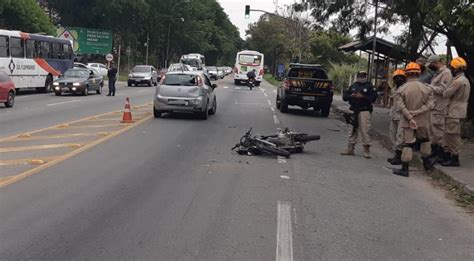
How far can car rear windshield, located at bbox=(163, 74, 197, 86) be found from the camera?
18.0 meters

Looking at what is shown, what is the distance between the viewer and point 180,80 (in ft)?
59.4

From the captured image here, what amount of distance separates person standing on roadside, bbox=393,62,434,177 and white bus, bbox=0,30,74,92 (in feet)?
68.2

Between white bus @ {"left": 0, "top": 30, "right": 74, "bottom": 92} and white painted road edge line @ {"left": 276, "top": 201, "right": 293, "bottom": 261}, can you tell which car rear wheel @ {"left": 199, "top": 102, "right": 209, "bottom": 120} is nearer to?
white painted road edge line @ {"left": 276, "top": 201, "right": 293, "bottom": 261}

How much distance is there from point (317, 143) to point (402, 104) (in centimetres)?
425

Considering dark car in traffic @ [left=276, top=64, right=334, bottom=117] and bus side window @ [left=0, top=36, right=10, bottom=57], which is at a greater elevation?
bus side window @ [left=0, top=36, right=10, bottom=57]

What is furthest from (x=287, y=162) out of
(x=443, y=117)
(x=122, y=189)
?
(x=122, y=189)

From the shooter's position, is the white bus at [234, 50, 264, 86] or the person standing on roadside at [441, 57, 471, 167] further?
the white bus at [234, 50, 264, 86]

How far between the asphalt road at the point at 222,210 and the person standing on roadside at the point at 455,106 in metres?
1.07

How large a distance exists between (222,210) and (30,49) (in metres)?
24.9

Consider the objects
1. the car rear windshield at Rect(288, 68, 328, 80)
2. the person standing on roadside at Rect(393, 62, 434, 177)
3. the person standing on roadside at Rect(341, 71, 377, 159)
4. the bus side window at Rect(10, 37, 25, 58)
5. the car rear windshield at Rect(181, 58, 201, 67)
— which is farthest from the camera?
the car rear windshield at Rect(181, 58, 201, 67)

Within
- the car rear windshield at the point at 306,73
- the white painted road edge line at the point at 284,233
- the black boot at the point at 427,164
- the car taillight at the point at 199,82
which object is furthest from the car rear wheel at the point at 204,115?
the white painted road edge line at the point at 284,233

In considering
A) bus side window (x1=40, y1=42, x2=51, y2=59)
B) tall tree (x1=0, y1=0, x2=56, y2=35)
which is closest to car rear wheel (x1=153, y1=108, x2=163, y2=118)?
bus side window (x1=40, y1=42, x2=51, y2=59)

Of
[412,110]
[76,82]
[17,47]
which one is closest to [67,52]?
[76,82]

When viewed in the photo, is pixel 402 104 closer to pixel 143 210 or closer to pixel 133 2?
pixel 143 210
